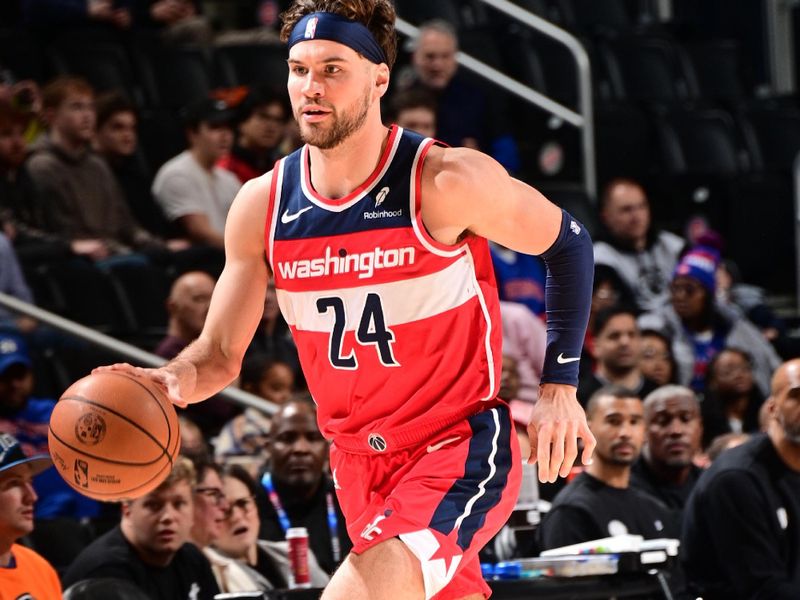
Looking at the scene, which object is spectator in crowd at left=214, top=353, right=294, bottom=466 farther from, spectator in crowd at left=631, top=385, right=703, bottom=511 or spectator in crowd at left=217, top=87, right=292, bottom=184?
spectator in crowd at left=217, top=87, right=292, bottom=184

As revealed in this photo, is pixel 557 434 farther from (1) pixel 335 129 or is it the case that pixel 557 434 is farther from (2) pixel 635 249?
(2) pixel 635 249

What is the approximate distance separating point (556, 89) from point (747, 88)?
2460mm

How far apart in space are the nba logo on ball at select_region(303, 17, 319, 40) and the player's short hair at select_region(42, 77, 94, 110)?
4.69 metres

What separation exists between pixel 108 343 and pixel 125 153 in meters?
2.20

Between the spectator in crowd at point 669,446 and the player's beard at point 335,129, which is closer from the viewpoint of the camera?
the player's beard at point 335,129

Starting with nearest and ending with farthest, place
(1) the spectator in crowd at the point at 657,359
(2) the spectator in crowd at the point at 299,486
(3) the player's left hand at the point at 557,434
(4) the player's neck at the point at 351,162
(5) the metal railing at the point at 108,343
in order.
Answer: (3) the player's left hand at the point at 557,434 < (4) the player's neck at the point at 351,162 < (2) the spectator in crowd at the point at 299,486 < (5) the metal railing at the point at 108,343 < (1) the spectator in crowd at the point at 657,359

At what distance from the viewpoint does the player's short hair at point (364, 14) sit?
398 cm

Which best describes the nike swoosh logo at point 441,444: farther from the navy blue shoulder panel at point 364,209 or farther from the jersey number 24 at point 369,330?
the navy blue shoulder panel at point 364,209

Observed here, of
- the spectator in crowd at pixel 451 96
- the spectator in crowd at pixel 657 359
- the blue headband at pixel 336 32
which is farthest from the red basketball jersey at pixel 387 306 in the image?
the spectator in crowd at pixel 451 96

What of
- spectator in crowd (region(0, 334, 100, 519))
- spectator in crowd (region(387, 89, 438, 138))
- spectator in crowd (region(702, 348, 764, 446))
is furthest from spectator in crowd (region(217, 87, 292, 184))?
spectator in crowd (region(702, 348, 764, 446))

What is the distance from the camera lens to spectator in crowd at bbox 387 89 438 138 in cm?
894

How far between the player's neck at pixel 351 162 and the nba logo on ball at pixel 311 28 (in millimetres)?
272

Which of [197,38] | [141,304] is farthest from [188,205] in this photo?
[197,38]

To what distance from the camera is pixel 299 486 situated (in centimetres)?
621
